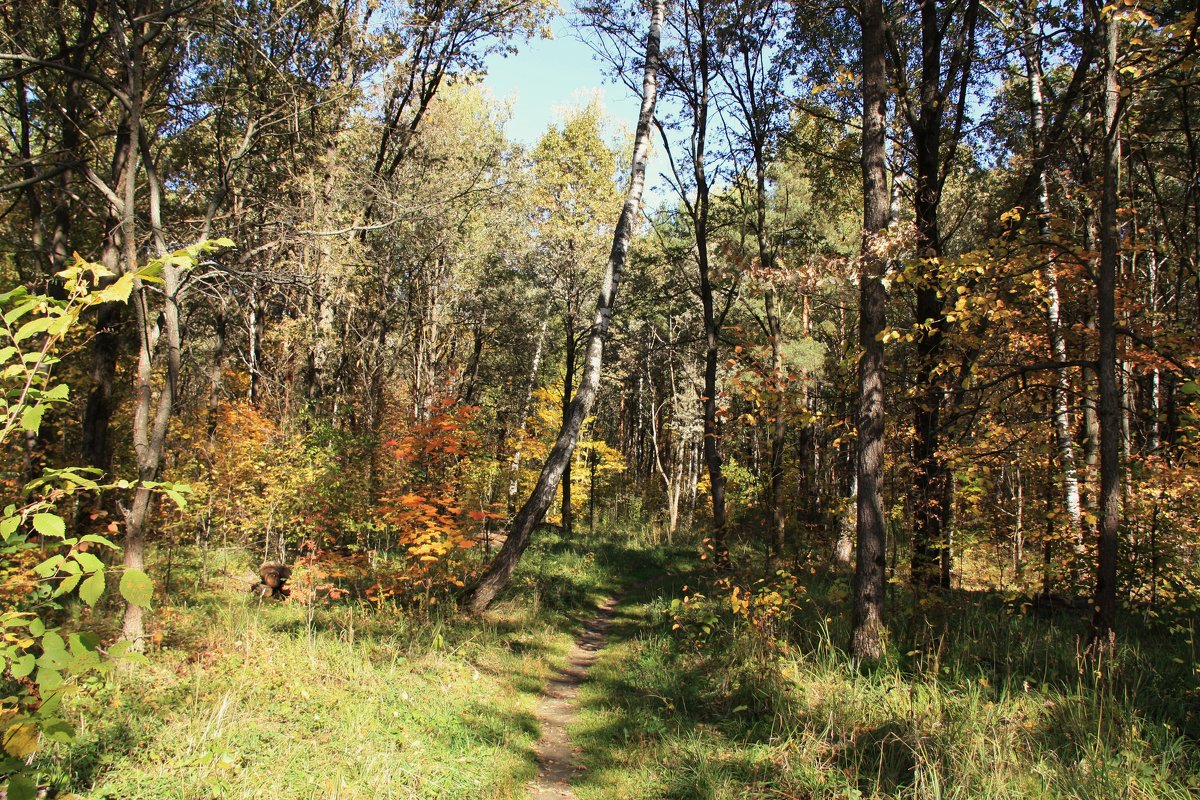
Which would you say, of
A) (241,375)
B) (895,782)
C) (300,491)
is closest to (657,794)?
(895,782)

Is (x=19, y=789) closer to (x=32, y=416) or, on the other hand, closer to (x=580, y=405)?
(x=32, y=416)

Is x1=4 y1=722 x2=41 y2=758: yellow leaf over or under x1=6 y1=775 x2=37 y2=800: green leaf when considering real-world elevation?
over

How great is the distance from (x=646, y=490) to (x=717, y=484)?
66.3 feet

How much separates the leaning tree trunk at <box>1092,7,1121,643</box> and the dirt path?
475 cm

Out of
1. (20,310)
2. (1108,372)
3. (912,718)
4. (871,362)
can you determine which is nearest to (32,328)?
(20,310)

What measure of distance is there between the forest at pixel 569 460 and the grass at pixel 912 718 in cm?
4

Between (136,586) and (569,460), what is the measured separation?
835cm

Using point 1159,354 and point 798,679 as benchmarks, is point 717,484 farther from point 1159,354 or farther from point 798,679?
point 1159,354

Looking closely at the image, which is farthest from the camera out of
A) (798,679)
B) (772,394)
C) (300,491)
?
(300,491)

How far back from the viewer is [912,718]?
4.62 m

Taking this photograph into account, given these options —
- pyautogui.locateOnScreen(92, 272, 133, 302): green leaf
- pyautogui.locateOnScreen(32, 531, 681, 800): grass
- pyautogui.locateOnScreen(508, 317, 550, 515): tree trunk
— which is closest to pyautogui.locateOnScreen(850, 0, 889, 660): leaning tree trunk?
pyautogui.locateOnScreen(32, 531, 681, 800): grass

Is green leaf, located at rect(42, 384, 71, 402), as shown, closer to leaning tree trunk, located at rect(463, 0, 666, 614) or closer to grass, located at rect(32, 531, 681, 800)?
grass, located at rect(32, 531, 681, 800)

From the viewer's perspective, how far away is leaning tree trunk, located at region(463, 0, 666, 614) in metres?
8.99

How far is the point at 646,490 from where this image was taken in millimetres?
31812
